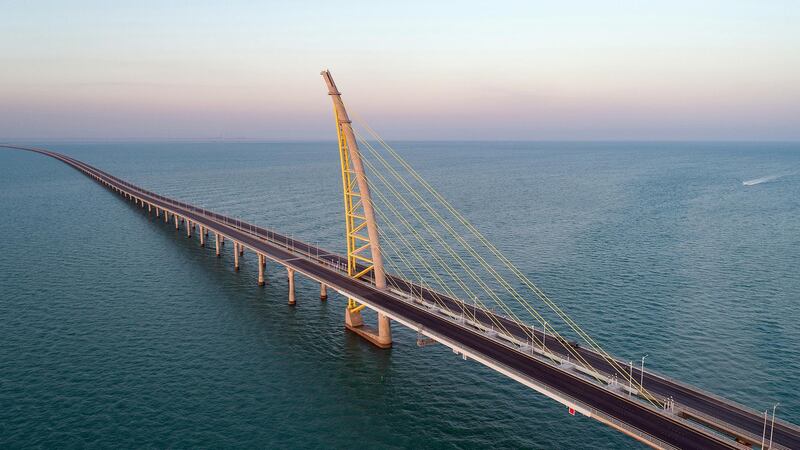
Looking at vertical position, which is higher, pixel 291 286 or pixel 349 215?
pixel 349 215

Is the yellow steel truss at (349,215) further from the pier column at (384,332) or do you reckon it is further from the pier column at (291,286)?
the pier column at (291,286)

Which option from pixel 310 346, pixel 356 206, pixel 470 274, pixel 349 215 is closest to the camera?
pixel 310 346

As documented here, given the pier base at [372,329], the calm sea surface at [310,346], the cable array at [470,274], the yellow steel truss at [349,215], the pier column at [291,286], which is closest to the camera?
the calm sea surface at [310,346]

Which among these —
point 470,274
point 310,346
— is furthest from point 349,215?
point 470,274

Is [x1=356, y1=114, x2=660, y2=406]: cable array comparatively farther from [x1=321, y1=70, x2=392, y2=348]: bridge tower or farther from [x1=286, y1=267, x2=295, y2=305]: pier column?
[x1=286, y1=267, x2=295, y2=305]: pier column

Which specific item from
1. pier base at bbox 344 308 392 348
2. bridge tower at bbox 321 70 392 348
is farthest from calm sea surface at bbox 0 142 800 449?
bridge tower at bbox 321 70 392 348

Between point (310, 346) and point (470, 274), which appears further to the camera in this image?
point (470, 274)

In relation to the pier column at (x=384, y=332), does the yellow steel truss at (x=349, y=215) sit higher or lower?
higher

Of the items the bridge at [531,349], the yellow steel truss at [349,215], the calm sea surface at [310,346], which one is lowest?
the calm sea surface at [310,346]

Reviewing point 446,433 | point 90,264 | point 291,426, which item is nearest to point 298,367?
point 291,426

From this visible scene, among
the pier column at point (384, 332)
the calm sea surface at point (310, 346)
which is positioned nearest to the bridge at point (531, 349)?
the pier column at point (384, 332)

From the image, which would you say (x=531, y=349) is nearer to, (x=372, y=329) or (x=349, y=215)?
(x=372, y=329)
